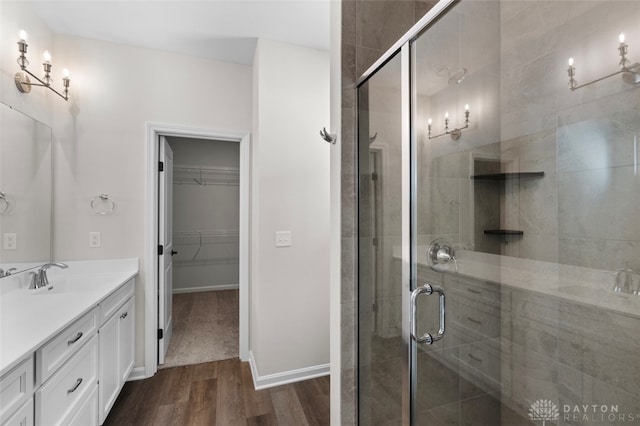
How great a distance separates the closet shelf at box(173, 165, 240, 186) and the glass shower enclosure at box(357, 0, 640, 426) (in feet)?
13.3

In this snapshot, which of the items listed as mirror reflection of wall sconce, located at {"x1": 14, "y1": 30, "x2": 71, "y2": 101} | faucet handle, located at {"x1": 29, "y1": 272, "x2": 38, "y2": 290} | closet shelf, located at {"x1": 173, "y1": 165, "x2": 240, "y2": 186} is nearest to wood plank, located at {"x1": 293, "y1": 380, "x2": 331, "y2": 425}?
faucet handle, located at {"x1": 29, "y1": 272, "x2": 38, "y2": 290}

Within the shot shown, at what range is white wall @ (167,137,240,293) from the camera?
15.7ft

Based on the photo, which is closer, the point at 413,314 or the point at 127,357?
the point at 413,314

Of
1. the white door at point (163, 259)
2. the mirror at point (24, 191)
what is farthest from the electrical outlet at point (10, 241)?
the white door at point (163, 259)

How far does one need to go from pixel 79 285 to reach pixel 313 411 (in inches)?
73.5

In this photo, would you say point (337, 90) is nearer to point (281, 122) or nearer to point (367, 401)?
point (281, 122)

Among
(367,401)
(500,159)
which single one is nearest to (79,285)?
(367,401)

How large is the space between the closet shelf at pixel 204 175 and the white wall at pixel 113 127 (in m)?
2.44

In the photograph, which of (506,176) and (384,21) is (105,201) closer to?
(384,21)

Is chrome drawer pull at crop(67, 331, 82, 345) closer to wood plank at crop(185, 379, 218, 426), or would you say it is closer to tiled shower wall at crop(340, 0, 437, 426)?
wood plank at crop(185, 379, 218, 426)

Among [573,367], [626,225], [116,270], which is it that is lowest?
[573,367]

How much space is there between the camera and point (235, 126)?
2664 mm

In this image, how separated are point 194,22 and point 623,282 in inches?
111

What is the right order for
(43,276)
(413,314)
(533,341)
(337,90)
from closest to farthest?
(413,314), (533,341), (337,90), (43,276)
